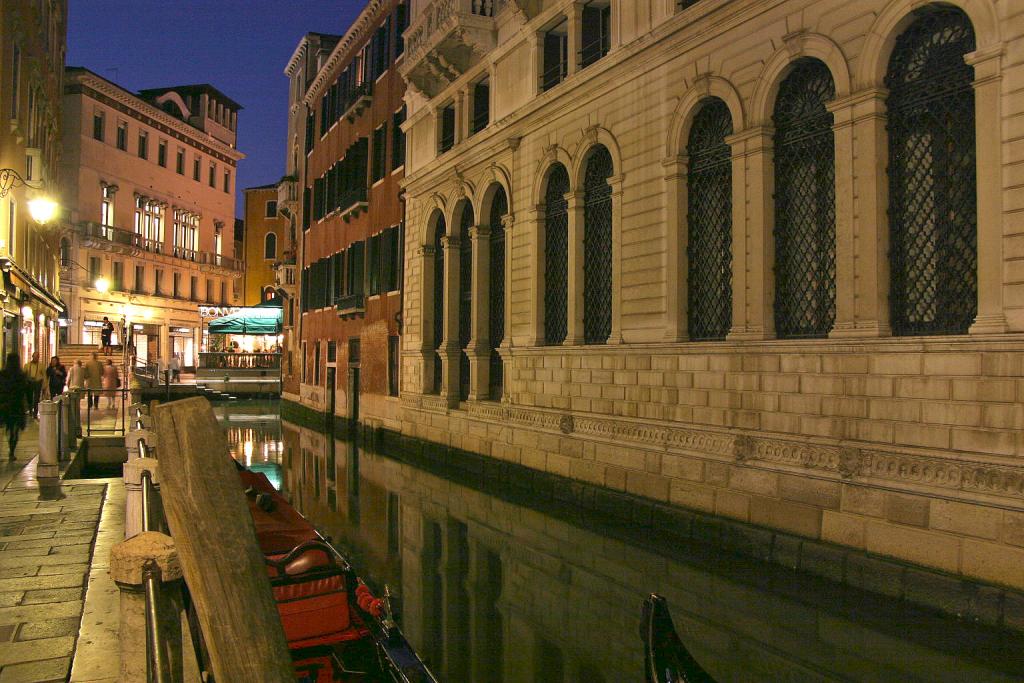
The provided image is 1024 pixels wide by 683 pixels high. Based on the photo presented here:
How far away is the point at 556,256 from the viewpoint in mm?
13602

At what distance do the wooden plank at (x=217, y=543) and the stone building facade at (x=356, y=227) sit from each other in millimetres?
17881

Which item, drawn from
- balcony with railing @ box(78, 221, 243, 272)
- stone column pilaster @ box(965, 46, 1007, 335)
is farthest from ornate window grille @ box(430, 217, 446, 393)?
balcony with railing @ box(78, 221, 243, 272)

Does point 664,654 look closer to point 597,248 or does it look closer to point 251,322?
point 597,248

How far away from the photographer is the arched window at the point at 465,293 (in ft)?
55.7

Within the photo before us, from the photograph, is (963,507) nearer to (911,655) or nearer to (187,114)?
(911,655)

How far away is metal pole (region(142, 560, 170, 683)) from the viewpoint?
2162mm

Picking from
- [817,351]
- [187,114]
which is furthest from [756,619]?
[187,114]

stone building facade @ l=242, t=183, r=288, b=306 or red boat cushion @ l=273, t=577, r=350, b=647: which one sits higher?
stone building facade @ l=242, t=183, r=288, b=306

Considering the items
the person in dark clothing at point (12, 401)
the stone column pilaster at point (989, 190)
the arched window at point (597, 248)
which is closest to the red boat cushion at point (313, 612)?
the stone column pilaster at point (989, 190)

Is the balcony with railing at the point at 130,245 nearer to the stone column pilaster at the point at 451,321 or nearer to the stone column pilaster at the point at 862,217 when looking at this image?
the stone column pilaster at the point at 451,321

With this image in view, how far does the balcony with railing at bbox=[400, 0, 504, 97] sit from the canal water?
8.83 m

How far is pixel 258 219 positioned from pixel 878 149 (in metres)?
50.4

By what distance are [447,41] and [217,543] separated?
51.3ft

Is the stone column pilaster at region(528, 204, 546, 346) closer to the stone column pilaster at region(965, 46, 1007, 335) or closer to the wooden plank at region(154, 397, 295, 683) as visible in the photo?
the stone column pilaster at region(965, 46, 1007, 335)
